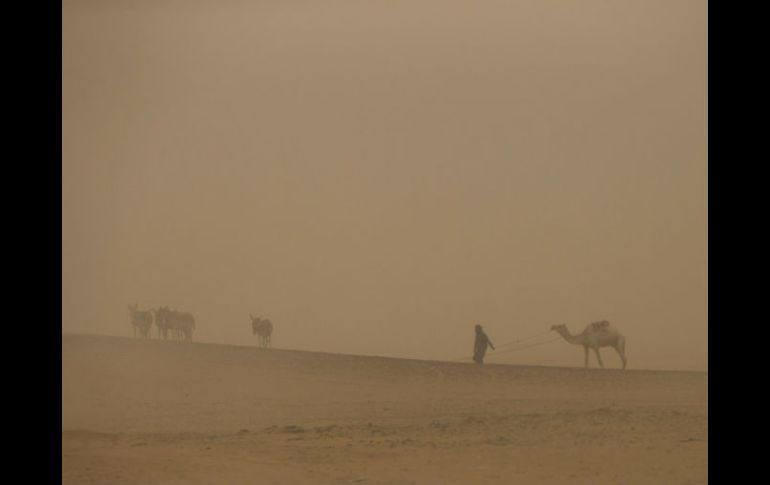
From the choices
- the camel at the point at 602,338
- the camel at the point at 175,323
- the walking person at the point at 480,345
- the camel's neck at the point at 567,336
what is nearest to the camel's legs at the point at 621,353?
the camel at the point at 602,338

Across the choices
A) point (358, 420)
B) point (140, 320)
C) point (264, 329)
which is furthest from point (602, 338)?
point (140, 320)

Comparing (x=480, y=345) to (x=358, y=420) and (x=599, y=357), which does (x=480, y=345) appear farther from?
(x=358, y=420)

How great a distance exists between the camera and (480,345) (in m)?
3.50

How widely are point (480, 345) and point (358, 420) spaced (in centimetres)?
60

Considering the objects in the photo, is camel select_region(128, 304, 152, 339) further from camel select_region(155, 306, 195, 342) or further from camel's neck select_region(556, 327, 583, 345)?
camel's neck select_region(556, 327, 583, 345)

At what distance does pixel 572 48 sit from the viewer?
3.47 m

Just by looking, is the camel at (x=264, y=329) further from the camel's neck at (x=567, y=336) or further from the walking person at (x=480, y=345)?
the camel's neck at (x=567, y=336)

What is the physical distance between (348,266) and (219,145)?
2.56 ft

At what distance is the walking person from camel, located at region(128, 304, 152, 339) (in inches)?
55.7

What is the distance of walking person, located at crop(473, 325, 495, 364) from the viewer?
350 centimetres

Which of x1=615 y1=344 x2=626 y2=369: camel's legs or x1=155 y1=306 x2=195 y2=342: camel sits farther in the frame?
x1=155 y1=306 x2=195 y2=342: camel

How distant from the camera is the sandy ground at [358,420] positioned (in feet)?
11.2

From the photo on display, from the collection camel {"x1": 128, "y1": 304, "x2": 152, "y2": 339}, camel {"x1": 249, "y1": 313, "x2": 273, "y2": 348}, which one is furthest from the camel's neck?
camel {"x1": 128, "y1": 304, "x2": 152, "y2": 339}

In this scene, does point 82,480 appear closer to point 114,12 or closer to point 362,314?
point 362,314
